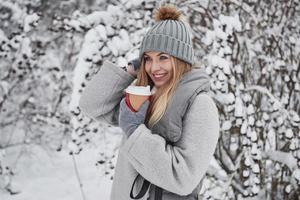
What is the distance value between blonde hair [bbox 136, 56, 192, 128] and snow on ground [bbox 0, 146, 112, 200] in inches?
122

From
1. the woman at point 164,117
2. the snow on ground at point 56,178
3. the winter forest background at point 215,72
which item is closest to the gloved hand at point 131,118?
the woman at point 164,117

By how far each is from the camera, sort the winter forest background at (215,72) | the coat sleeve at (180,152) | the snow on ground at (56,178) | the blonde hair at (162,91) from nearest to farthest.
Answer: the coat sleeve at (180,152), the blonde hair at (162,91), the winter forest background at (215,72), the snow on ground at (56,178)

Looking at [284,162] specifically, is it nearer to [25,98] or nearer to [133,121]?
[133,121]

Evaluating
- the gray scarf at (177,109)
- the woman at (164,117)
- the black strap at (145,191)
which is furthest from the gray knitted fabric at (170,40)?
the black strap at (145,191)

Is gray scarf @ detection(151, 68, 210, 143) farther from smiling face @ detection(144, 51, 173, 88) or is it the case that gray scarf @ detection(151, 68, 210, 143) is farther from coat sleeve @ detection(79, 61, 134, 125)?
coat sleeve @ detection(79, 61, 134, 125)

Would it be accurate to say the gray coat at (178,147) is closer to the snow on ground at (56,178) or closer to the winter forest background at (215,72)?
the winter forest background at (215,72)

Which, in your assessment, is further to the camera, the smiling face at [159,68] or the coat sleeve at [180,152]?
the smiling face at [159,68]

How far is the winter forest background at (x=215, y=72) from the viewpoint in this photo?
10.7 feet

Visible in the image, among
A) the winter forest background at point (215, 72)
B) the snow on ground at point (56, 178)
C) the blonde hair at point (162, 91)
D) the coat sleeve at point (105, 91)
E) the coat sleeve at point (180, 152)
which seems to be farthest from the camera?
the snow on ground at point (56, 178)

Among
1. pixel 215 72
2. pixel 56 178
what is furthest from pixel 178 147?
pixel 56 178

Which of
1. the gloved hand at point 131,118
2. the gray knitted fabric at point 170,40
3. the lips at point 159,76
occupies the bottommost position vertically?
the gloved hand at point 131,118

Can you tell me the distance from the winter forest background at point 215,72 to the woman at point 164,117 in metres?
1.05

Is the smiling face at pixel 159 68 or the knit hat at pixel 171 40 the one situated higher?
the knit hat at pixel 171 40

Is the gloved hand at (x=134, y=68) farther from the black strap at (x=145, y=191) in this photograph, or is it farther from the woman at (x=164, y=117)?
the black strap at (x=145, y=191)
